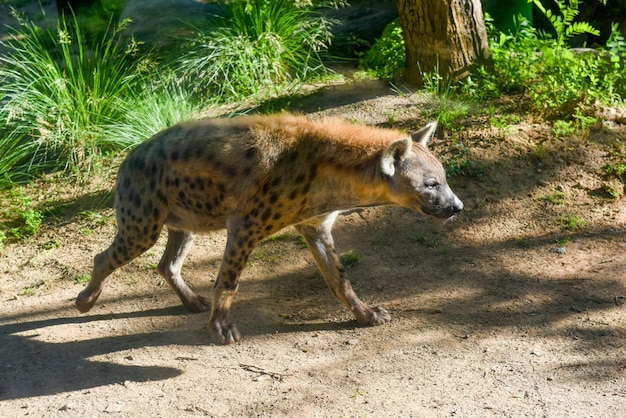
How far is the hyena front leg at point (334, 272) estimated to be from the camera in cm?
481

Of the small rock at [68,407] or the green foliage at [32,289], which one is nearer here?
the small rock at [68,407]

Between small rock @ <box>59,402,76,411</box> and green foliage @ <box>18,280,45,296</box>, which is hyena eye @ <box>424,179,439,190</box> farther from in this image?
green foliage @ <box>18,280,45,296</box>

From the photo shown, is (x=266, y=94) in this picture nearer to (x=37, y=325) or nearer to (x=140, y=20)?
(x=140, y=20)

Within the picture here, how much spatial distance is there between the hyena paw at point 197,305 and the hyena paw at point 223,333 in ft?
1.74

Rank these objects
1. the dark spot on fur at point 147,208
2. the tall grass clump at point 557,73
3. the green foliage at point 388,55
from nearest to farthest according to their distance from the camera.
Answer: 1. the dark spot on fur at point 147,208
2. the tall grass clump at point 557,73
3. the green foliage at point 388,55

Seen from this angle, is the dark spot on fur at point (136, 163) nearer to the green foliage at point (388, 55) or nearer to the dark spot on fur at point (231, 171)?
the dark spot on fur at point (231, 171)

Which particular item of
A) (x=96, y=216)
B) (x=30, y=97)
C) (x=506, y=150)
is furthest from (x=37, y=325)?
(x=506, y=150)

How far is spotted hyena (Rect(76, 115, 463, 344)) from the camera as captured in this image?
4496 mm

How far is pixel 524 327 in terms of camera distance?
15.3 feet

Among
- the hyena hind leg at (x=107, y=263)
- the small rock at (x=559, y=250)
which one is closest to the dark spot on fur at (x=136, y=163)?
the hyena hind leg at (x=107, y=263)

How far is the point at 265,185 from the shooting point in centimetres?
450

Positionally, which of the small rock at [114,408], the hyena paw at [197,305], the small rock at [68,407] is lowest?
the hyena paw at [197,305]

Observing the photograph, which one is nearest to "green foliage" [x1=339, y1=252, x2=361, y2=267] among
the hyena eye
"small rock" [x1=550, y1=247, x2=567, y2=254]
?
the hyena eye

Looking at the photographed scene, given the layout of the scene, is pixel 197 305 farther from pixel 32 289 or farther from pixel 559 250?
pixel 559 250
